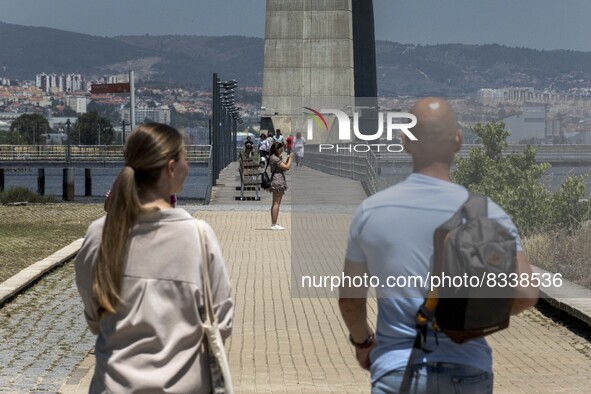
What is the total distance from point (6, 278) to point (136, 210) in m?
11.1

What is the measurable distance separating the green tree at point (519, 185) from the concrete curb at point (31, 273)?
552cm

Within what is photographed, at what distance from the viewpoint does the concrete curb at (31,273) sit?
13.5 metres

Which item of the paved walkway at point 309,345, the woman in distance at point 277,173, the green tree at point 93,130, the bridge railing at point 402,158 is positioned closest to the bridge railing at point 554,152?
the bridge railing at point 402,158

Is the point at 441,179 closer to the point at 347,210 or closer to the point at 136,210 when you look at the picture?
the point at 136,210

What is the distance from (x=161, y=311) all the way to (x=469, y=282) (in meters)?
1.02

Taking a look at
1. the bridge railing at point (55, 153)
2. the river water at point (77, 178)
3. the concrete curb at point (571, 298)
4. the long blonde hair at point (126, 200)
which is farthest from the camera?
the bridge railing at point (55, 153)

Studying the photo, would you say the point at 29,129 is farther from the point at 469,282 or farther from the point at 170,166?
the point at 469,282

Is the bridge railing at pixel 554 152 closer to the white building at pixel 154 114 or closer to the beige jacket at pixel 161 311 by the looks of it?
the beige jacket at pixel 161 311

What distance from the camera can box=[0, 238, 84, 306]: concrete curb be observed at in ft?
44.3

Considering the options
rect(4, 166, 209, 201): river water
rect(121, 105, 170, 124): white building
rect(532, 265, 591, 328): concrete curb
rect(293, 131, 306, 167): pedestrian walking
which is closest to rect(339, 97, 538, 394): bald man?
rect(532, 265, 591, 328): concrete curb

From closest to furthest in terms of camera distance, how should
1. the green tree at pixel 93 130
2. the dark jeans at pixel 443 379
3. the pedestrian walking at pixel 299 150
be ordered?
the dark jeans at pixel 443 379 < the pedestrian walking at pixel 299 150 < the green tree at pixel 93 130

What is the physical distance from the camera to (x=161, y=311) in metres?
4.55

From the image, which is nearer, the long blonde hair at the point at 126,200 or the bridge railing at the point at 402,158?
the long blonde hair at the point at 126,200

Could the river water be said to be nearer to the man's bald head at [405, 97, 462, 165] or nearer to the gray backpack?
the man's bald head at [405, 97, 462, 165]
